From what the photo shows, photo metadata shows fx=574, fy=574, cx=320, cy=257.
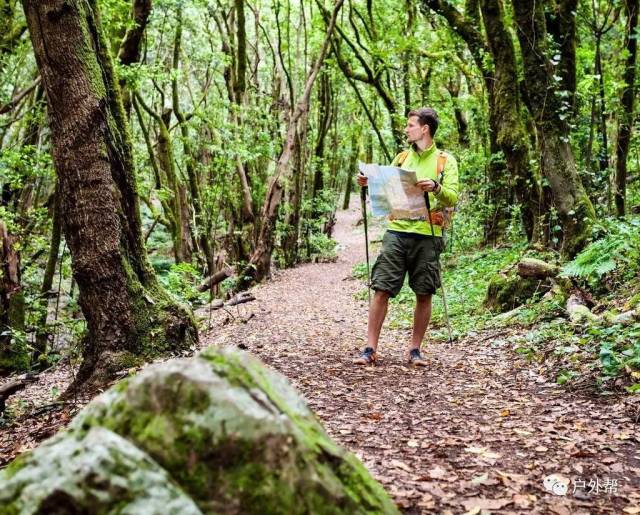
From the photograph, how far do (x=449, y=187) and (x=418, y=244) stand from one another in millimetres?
647

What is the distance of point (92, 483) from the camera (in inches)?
64.4

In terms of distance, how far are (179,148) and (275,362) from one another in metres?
20.0

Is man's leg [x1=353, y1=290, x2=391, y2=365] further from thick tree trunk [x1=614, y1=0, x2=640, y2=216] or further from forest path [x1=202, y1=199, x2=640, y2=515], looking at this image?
thick tree trunk [x1=614, y1=0, x2=640, y2=216]

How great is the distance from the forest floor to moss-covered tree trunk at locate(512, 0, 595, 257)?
204 centimetres

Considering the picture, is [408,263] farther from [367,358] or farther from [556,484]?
[556,484]

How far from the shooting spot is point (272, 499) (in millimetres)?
1824

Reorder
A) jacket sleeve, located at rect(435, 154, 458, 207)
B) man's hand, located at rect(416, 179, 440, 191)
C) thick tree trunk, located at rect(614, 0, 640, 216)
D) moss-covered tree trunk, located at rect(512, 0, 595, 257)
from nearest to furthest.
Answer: man's hand, located at rect(416, 179, 440, 191) → jacket sleeve, located at rect(435, 154, 458, 207) → moss-covered tree trunk, located at rect(512, 0, 595, 257) → thick tree trunk, located at rect(614, 0, 640, 216)

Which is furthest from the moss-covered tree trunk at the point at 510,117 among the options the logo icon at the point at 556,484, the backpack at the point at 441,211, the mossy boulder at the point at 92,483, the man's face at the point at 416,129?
the mossy boulder at the point at 92,483

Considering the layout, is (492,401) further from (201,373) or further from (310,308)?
(310,308)

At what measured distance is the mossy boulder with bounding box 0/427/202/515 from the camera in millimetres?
1618

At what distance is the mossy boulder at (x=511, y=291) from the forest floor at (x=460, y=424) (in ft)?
3.25

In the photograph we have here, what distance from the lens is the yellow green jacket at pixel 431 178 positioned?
5.74 meters

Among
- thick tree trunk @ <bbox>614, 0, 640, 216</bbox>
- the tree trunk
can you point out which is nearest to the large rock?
the tree trunk

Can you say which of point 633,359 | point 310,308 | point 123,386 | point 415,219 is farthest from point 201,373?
point 310,308
